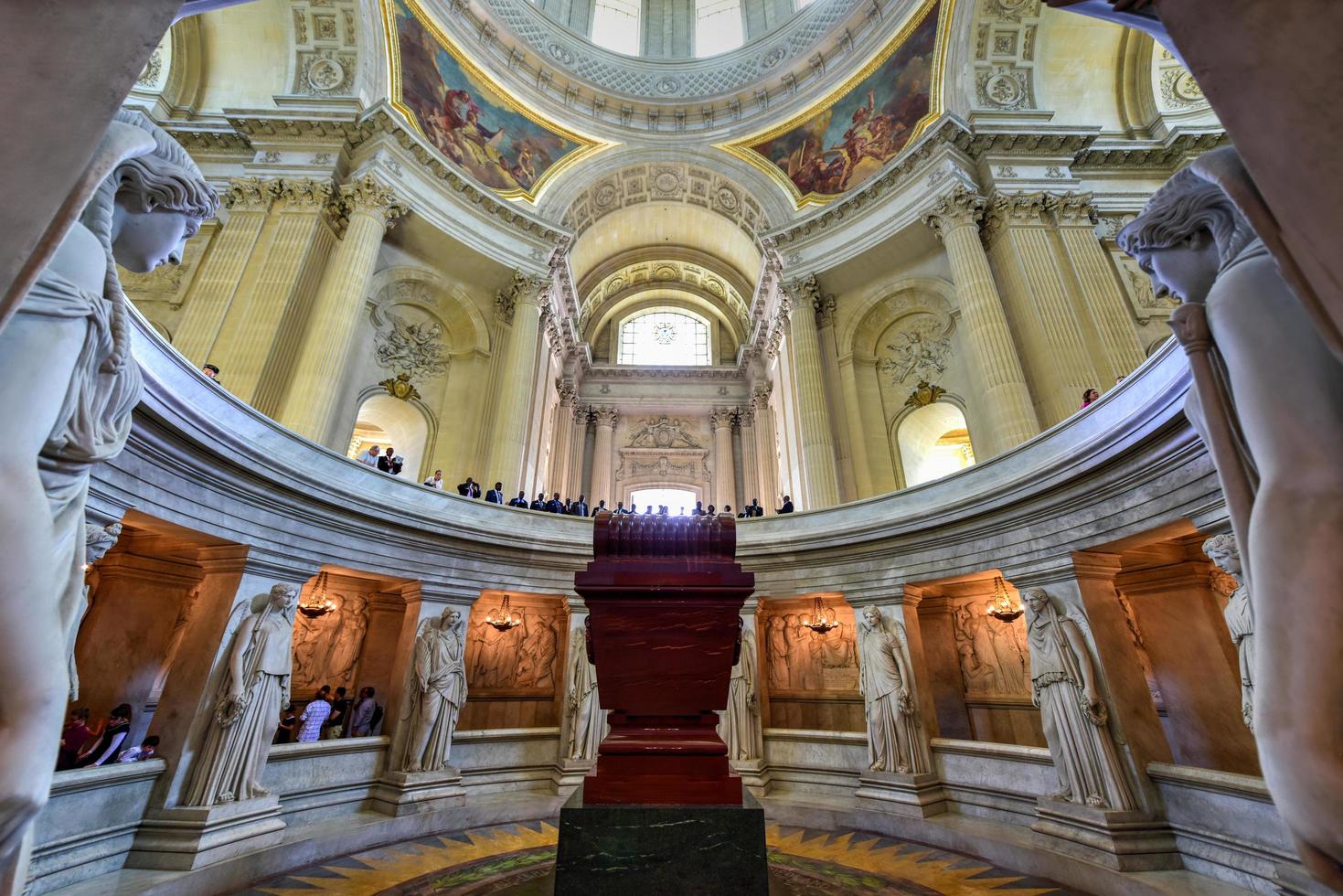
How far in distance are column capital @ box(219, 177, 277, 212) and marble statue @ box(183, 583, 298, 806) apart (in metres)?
9.54

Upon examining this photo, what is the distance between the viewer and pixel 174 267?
36.9 ft

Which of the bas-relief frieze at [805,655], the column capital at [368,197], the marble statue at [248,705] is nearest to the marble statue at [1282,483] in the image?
the marble statue at [248,705]

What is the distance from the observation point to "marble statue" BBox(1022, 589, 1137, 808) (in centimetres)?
554

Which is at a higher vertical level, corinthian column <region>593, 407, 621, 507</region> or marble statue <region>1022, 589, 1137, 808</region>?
corinthian column <region>593, 407, 621, 507</region>

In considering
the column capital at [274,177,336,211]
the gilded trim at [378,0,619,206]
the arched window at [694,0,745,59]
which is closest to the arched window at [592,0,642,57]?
the arched window at [694,0,745,59]

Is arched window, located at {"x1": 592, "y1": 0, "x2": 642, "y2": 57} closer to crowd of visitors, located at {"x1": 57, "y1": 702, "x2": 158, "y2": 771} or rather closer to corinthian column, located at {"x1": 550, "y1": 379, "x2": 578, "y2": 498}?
corinthian column, located at {"x1": 550, "y1": 379, "x2": 578, "y2": 498}

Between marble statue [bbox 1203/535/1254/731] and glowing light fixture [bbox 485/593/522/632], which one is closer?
marble statue [bbox 1203/535/1254/731]

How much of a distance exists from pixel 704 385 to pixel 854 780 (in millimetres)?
15574

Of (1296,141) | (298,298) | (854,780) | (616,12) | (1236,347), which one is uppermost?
(616,12)

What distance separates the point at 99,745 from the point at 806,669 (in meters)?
8.92

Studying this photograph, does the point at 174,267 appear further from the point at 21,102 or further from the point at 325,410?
the point at 21,102

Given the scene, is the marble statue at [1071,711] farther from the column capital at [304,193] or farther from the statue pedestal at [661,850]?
the column capital at [304,193]

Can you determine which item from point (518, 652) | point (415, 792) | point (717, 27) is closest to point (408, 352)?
point (518, 652)

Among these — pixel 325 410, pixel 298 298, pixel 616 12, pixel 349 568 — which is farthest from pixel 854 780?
pixel 616 12
